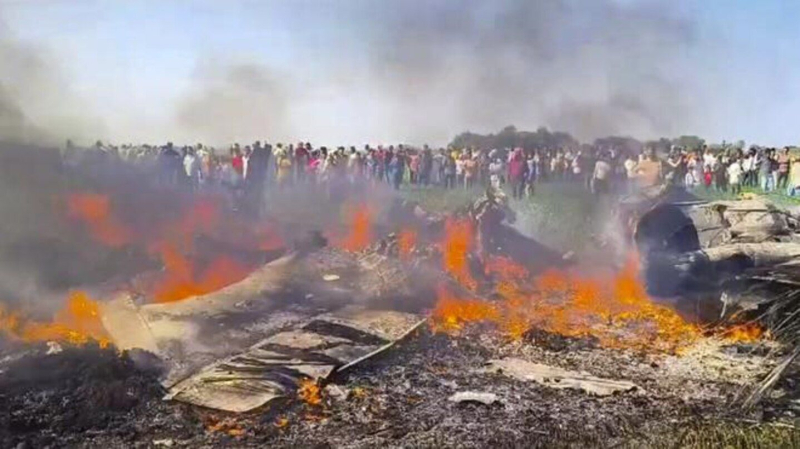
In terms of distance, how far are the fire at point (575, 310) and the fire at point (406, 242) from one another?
5.35ft

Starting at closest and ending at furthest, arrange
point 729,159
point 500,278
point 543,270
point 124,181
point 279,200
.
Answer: point 500,278 < point 543,270 < point 124,181 < point 279,200 < point 729,159

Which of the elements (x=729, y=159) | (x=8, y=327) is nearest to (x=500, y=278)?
(x=8, y=327)

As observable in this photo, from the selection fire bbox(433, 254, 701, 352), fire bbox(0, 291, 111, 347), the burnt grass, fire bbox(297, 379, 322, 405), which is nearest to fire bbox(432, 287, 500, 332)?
fire bbox(433, 254, 701, 352)

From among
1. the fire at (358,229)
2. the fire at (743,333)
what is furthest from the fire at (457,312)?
the fire at (743,333)

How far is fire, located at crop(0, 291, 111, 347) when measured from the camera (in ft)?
34.5

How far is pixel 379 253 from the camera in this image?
15047 millimetres

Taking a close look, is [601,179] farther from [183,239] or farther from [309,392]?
[309,392]

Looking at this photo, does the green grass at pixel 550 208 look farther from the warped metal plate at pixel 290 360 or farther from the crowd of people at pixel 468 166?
the warped metal plate at pixel 290 360

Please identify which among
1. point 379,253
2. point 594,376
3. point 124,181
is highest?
point 124,181

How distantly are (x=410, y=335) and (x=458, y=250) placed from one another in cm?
460

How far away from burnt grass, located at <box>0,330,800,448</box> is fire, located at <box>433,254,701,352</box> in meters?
1.95

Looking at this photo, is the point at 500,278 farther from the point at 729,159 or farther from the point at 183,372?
the point at 729,159

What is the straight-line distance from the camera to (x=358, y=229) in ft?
54.9

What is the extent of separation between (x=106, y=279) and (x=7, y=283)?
67.8 inches
